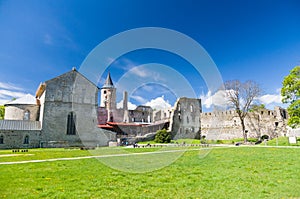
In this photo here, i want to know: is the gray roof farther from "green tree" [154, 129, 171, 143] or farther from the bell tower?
the bell tower

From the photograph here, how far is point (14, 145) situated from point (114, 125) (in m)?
20.8

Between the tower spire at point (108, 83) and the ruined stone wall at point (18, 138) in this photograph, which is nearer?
the ruined stone wall at point (18, 138)

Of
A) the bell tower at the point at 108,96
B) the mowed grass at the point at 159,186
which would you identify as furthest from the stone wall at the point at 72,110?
the bell tower at the point at 108,96

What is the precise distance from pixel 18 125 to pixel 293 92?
40791 millimetres

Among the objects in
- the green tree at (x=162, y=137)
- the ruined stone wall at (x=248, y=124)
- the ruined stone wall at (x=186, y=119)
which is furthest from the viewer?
the ruined stone wall at (x=186, y=119)

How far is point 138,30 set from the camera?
1253 cm

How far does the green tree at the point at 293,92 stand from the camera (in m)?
28.1

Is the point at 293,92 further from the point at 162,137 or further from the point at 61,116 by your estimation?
the point at 61,116

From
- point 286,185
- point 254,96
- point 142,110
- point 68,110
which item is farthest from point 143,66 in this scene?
point 142,110

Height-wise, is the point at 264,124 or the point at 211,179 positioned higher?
the point at 264,124

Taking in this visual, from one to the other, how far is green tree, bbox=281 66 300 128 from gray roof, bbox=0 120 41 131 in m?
37.4

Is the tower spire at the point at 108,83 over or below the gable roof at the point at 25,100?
over

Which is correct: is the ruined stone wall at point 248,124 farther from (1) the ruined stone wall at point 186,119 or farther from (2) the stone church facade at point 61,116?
(2) the stone church facade at point 61,116

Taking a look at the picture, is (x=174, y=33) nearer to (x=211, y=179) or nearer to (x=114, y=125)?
(x=211, y=179)
